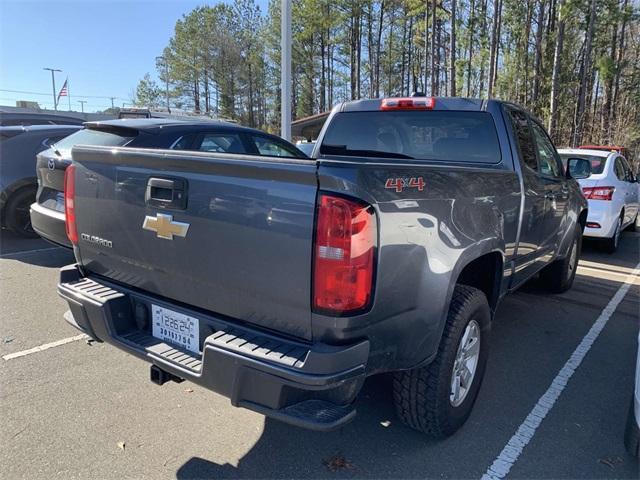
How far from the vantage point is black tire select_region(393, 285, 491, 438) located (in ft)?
7.84

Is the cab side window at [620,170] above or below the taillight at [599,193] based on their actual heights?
above

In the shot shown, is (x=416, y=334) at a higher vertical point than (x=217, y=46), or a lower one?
lower

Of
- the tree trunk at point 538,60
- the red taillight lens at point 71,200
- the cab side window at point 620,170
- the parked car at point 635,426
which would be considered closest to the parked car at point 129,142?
the red taillight lens at point 71,200

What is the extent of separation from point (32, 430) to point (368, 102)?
3354 mm

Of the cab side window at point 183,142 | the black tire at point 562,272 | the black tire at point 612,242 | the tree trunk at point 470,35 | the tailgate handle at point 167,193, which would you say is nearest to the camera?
the tailgate handle at point 167,193

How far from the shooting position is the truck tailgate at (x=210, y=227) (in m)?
1.87

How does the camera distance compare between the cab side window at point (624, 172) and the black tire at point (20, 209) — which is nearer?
the black tire at point (20, 209)

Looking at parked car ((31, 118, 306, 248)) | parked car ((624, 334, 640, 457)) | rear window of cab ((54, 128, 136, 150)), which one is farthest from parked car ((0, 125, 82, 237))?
parked car ((624, 334, 640, 457))

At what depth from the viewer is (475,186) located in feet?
8.59

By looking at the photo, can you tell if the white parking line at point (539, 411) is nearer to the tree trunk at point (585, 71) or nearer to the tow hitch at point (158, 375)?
the tow hitch at point (158, 375)

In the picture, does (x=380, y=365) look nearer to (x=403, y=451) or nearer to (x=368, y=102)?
(x=403, y=451)

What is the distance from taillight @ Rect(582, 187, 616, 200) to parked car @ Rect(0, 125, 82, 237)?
8173 mm

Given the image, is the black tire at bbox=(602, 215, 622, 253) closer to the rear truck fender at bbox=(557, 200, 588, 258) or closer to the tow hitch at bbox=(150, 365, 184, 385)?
the rear truck fender at bbox=(557, 200, 588, 258)

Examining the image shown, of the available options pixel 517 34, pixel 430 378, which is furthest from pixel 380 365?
pixel 517 34
